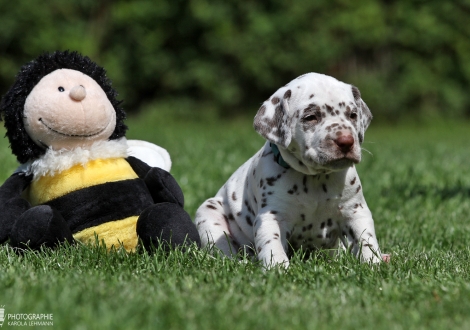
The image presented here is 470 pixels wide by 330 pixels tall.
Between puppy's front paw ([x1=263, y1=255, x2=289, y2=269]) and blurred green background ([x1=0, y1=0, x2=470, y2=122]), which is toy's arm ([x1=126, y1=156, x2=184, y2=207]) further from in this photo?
blurred green background ([x1=0, y1=0, x2=470, y2=122])

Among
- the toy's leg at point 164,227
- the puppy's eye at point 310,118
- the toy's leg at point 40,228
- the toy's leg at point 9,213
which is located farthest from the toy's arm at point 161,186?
the puppy's eye at point 310,118

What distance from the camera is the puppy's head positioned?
3461 millimetres

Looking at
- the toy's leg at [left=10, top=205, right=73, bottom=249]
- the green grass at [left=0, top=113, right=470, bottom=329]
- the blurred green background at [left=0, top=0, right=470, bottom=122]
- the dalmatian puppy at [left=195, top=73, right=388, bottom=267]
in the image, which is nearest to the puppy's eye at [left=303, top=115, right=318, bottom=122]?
the dalmatian puppy at [left=195, top=73, right=388, bottom=267]

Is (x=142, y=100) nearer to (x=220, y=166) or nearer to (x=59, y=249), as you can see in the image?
(x=220, y=166)

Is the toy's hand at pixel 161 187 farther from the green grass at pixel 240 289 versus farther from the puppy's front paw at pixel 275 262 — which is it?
the puppy's front paw at pixel 275 262

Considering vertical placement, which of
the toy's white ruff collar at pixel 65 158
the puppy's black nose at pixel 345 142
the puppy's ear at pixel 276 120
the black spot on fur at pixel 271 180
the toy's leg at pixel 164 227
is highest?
the puppy's ear at pixel 276 120

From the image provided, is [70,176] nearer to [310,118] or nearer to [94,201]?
[94,201]

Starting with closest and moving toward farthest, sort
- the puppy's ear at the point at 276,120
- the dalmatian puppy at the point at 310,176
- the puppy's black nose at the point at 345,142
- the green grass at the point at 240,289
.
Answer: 1. the green grass at the point at 240,289
2. the puppy's black nose at the point at 345,142
3. the dalmatian puppy at the point at 310,176
4. the puppy's ear at the point at 276,120

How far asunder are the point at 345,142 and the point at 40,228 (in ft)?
5.81

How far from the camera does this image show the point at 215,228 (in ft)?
13.5

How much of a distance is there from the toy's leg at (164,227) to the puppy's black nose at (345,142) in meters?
1.04

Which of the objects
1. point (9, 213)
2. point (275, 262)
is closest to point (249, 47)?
point (9, 213)

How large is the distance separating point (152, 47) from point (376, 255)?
20690 millimetres

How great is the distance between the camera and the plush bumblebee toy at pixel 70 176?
3738mm
